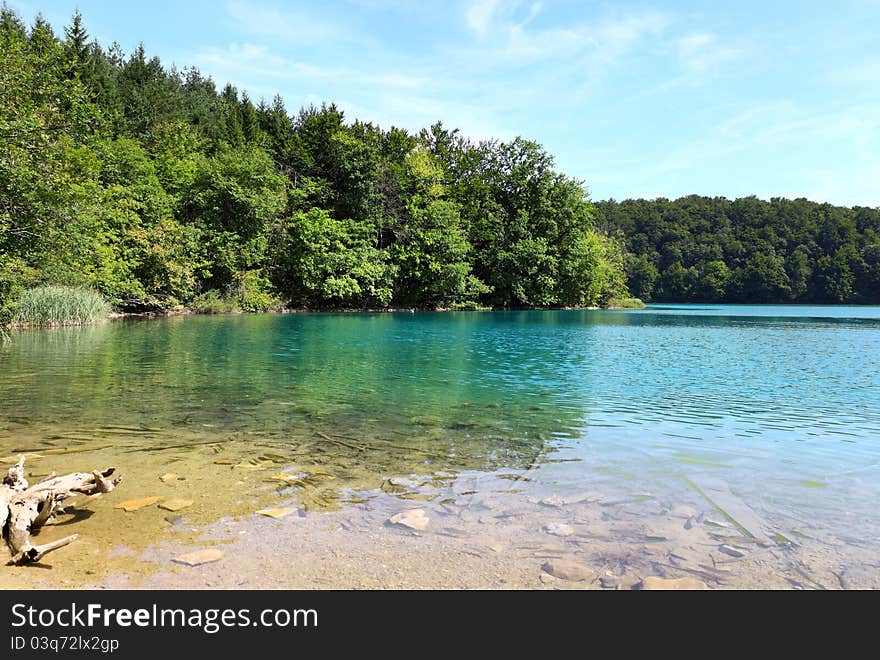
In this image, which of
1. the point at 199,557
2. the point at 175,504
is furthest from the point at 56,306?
the point at 199,557

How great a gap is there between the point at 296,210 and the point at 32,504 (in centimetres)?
5372

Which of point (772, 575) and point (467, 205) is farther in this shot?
point (467, 205)

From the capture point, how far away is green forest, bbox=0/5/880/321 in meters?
36.7

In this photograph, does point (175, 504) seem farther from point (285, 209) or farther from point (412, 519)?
point (285, 209)

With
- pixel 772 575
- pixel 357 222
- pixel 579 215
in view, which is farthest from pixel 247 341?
pixel 579 215

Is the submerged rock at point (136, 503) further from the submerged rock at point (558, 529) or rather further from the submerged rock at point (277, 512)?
the submerged rock at point (558, 529)

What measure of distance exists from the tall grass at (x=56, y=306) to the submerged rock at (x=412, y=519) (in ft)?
94.8

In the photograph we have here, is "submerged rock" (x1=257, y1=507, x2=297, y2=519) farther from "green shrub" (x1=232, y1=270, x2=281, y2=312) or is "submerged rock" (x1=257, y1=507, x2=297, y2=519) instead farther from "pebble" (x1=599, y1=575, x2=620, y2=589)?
"green shrub" (x1=232, y1=270, x2=281, y2=312)

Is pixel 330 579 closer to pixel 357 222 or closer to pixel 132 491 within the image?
pixel 132 491

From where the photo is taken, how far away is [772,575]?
4.01 meters
